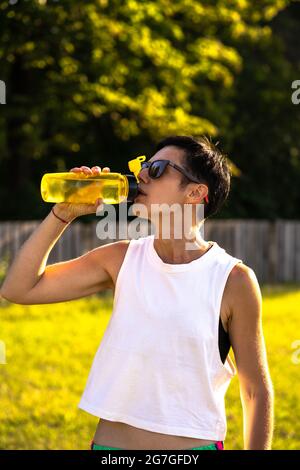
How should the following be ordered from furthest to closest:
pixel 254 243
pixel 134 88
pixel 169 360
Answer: pixel 254 243
pixel 134 88
pixel 169 360

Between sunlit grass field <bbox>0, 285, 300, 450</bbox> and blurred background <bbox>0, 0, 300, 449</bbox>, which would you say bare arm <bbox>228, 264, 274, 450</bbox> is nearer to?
blurred background <bbox>0, 0, 300, 449</bbox>

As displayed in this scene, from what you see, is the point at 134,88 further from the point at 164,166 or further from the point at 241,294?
the point at 241,294

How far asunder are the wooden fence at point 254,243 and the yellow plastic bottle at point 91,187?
1626 cm

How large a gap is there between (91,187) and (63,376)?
665 centimetres

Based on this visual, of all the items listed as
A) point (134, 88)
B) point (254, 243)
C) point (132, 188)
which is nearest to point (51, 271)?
point (132, 188)

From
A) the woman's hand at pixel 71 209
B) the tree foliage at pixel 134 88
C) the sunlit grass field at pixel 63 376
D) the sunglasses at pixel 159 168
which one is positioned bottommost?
the sunlit grass field at pixel 63 376

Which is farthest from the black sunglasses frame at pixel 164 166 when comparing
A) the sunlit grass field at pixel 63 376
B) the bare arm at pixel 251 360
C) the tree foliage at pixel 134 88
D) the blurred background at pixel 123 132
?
the tree foliage at pixel 134 88

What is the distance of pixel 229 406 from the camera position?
868cm

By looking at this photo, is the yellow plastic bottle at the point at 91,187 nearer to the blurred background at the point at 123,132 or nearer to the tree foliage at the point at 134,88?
the blurred background at the point at 123,132

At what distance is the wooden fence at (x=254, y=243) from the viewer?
19875 mm

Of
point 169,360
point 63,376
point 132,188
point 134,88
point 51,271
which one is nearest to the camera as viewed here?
point 169,360

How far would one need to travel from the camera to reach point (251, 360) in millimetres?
3031

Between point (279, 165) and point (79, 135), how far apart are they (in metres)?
9.58
